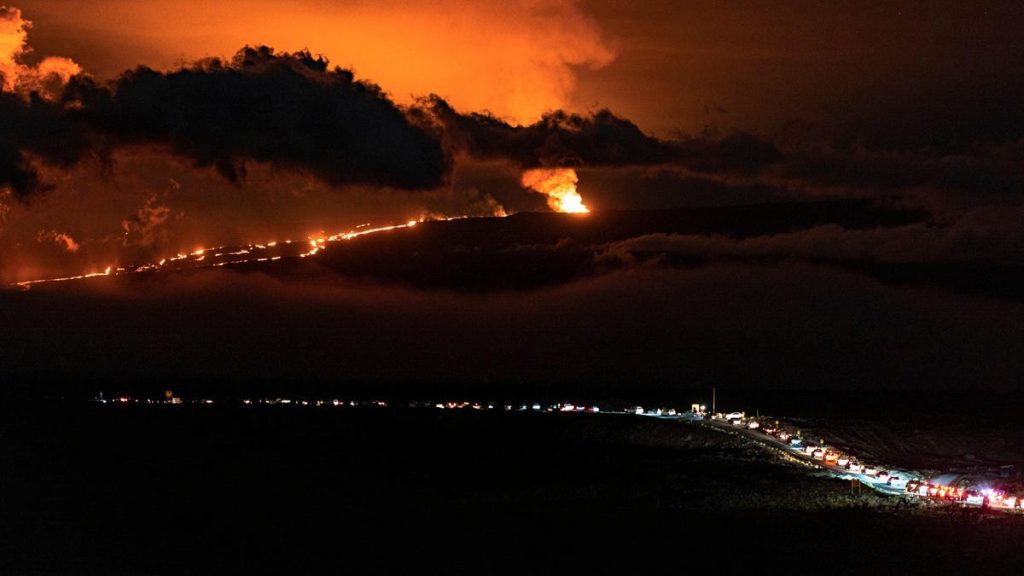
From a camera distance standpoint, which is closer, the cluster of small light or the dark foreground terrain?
the dark foreground terrain

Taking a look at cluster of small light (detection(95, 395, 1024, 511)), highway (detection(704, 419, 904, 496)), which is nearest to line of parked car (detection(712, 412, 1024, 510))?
cluster of small light (detection(95, 395, 1024, 511))

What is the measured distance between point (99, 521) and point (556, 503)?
92.7 ft

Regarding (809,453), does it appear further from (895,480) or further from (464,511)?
(464,511)

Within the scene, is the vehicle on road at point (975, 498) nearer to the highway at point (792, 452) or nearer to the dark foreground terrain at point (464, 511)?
the dark foreground terrain at point (464, 511)

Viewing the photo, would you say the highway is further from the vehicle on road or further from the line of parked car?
the vehicle on road

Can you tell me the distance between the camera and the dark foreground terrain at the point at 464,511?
65.1m

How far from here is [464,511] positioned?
82.6m

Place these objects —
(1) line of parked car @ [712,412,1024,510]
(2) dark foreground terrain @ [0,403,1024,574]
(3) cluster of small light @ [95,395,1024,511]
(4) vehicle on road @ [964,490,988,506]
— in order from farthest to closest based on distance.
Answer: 1. (3) cluster of small light @ [95,395,1024,511]
2. (1) line of parked car @ [712,412,1024,510]
3. (4) vehicle on road @ [964,490,988,506]
4. (2) dark foreground terrain @ [0,403,1024,574]

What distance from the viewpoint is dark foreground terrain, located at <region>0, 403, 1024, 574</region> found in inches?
2562

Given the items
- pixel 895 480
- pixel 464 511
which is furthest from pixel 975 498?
pixel 464 511

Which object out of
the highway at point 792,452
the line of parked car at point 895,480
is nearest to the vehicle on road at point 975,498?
the line of parked car at point 895,480

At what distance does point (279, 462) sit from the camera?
115 m

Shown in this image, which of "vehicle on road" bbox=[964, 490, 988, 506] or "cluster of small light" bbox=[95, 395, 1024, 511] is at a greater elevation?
"cluster of small light" bbox=[95, 395, 1024, 511]

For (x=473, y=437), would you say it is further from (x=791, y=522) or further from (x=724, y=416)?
(x=791, y=522)
